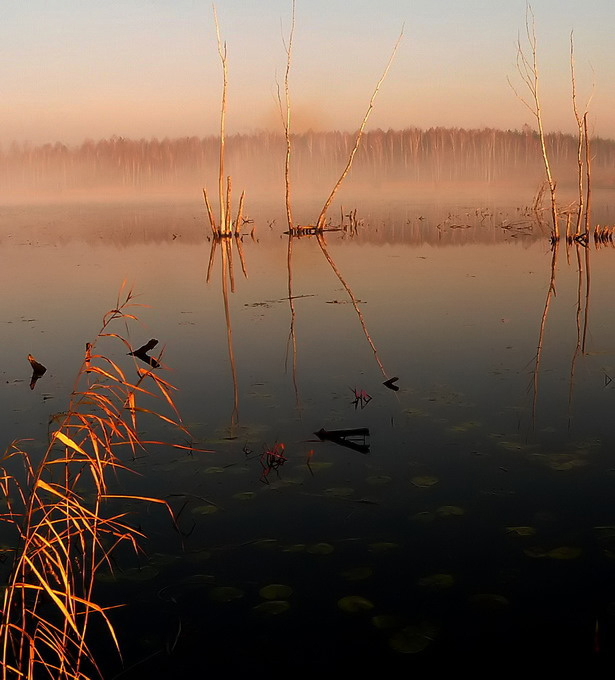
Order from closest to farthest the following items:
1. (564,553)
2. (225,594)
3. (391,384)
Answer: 1. (225,594)
2. (564,553)
3. (391,384)

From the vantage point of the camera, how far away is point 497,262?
66.6 ft

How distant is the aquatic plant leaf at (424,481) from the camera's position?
5.18 meters

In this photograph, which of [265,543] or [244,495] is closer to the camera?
[265,543]

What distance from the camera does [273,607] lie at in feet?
12.5

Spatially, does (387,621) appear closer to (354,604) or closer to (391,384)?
(354,604)

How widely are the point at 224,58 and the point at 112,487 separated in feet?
66.9

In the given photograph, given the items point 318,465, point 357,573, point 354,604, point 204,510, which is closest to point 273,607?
point 354,604

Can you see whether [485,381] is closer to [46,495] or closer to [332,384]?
[332,384]

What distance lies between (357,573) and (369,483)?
1.19 m

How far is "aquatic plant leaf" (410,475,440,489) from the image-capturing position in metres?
5.18

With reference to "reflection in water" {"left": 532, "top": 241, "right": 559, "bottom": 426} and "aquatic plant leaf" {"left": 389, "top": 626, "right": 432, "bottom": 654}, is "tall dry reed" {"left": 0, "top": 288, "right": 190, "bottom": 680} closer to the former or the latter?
"aquatic plant leaf" {"left": 389, "top": 626, "right": 432, "bottom": 654}

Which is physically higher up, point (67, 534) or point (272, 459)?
point (67, 534)

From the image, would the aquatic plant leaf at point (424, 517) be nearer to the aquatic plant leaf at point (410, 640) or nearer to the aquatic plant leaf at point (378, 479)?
the aquatic plant leaf at point (378, 479)

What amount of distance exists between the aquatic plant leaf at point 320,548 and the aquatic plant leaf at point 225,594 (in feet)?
1.73
